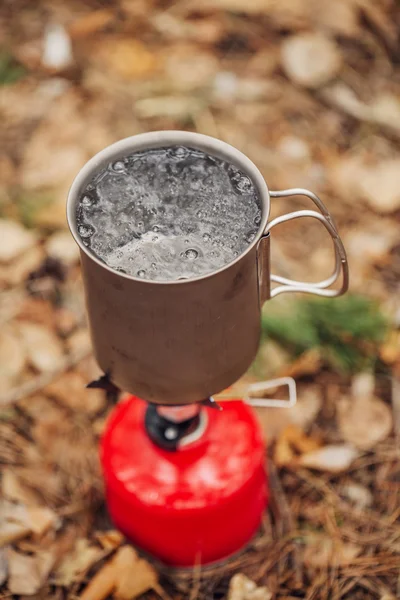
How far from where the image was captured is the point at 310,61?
2.04 metres

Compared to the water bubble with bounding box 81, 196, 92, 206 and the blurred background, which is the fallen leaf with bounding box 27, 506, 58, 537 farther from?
the water bubble with bounding box 81, 196, 92, 206

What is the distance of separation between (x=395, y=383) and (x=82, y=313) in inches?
26.4

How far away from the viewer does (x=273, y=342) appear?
1.54 meters

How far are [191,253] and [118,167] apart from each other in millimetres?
160

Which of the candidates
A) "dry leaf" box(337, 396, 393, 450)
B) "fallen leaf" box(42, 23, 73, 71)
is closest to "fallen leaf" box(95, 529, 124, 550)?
"dry leaf" box(337, 396, 393, 450)

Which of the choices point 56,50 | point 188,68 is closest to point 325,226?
point 188,68

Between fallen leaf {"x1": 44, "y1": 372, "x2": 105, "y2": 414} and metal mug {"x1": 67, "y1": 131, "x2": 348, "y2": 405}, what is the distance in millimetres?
501

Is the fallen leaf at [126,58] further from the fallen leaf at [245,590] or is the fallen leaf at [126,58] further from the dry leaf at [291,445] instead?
the fallen leaf at [245,590]

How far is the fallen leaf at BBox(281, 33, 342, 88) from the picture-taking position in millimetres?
2033

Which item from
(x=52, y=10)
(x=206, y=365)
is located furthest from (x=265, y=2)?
(x=206, y=365)

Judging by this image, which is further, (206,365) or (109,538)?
(109,538)

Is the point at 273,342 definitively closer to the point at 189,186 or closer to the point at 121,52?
the point at 189,186

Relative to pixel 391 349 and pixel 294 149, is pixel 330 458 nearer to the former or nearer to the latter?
pixel 391 349

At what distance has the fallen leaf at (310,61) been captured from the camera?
80.0 inches
